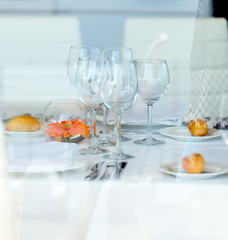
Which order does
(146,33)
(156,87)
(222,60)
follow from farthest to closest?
(146,33) → (222,60) → (156,87)

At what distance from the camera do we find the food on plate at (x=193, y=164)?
484 mm

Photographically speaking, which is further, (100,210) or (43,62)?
(43,62)

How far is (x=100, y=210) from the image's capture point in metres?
0.48

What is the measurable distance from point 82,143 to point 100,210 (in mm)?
174

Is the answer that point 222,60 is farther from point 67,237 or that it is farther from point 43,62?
point 67,237

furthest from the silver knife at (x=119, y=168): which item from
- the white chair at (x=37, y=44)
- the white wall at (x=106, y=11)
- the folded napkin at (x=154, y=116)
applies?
the white wall at (x=106, y=11)

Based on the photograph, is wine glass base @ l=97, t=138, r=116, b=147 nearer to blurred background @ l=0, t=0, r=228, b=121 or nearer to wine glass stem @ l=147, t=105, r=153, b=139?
wine glass stem @ l=147, t=105, r=153, b=139

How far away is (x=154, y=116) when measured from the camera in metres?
0.76

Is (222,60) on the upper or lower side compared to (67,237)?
upper

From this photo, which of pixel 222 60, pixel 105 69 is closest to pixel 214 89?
pixel 222 60

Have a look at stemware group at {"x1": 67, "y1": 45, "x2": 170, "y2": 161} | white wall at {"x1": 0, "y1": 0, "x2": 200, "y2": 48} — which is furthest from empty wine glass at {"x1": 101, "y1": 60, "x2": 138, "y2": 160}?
white wall at {"x1": 0, "y1": 0, "x2": 200, "y2": 48}

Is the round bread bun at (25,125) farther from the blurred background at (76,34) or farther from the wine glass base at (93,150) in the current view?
the blurred background at (76,34)

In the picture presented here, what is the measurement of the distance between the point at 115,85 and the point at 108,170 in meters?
0.10

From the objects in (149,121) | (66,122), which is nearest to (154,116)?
(149,121)
